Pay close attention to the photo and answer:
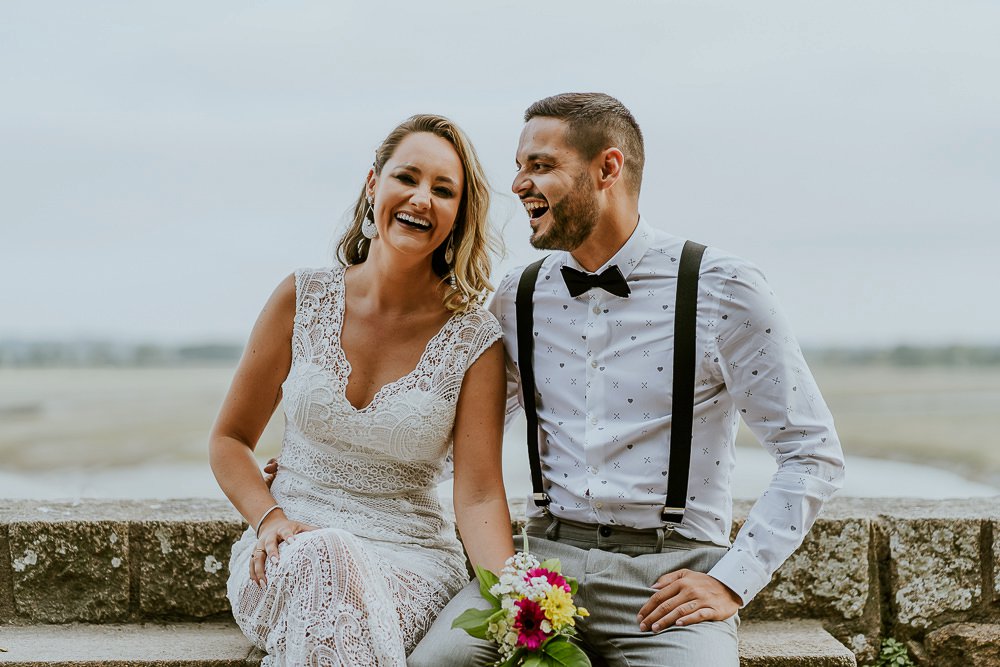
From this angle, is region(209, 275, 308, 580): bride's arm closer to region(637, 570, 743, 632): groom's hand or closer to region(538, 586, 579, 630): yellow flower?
region(538, 586, 579, 630): yellow flower

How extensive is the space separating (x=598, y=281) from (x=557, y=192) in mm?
258

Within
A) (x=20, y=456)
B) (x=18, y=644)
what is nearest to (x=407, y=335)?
(x=18, y=644)

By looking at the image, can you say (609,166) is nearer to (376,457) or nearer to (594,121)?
(594,121)

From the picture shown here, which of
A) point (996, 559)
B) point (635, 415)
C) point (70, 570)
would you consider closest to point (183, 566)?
point (70, 570)

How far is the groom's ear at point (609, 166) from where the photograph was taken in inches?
110

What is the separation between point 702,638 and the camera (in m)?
2.38

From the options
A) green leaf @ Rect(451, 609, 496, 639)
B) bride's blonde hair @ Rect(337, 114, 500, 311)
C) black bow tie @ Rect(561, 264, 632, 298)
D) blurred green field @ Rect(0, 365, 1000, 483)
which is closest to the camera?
green leaf @ Rect(451, 609, 496, 639)

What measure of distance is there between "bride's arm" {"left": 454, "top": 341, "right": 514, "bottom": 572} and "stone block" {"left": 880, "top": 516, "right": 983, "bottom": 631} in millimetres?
1203

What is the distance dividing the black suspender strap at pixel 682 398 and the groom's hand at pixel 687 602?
0.17 meters

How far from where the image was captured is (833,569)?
3055mm

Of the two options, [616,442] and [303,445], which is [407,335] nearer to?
[303,445]

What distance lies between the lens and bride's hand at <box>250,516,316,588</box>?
253 cm

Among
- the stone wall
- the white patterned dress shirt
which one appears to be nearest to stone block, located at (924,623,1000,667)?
the stone wall

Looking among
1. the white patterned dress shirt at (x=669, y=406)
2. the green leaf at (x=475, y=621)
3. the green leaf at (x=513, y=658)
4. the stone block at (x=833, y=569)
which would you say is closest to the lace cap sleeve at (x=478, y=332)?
the white patterned dress shirt at (x=669, y=406)
